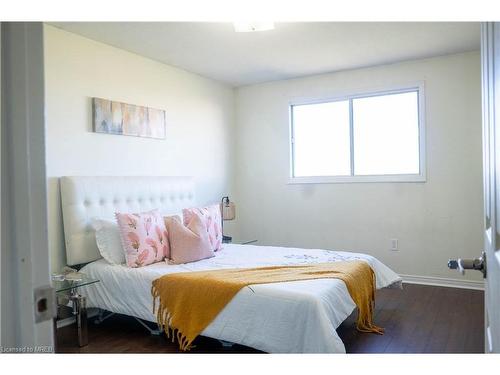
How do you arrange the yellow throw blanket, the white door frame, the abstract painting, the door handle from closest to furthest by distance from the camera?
the white door frame → the door handle → the yellow throw blanket → the abstract painting

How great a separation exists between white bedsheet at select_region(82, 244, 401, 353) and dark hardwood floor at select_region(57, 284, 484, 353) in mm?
220

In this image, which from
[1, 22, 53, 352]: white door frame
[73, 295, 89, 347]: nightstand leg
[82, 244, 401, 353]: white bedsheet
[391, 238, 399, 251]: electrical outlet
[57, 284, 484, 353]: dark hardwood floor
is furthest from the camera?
[391, 238, 399, 251]: electrical outlet

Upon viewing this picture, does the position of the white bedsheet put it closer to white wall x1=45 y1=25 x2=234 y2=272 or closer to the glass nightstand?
the glass nightstand

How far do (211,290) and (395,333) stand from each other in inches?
57.3

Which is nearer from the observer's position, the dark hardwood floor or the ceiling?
the dark hardwood floor

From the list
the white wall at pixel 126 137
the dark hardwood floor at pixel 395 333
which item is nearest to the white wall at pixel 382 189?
the white wall at pixel 126 137

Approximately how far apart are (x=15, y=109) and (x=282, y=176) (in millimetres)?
4474

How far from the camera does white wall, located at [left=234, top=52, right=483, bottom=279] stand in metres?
3.99

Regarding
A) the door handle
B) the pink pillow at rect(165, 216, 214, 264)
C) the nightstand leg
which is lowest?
the nightstand leg

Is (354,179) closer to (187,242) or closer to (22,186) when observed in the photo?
(187,242)

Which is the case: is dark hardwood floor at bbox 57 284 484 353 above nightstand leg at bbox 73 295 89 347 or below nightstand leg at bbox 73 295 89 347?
below

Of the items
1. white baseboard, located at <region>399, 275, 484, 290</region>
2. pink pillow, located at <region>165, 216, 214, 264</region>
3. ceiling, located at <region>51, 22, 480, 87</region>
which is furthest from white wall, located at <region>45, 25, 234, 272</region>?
white baseboard, located at <region>399, 275, 484, 290</region>
